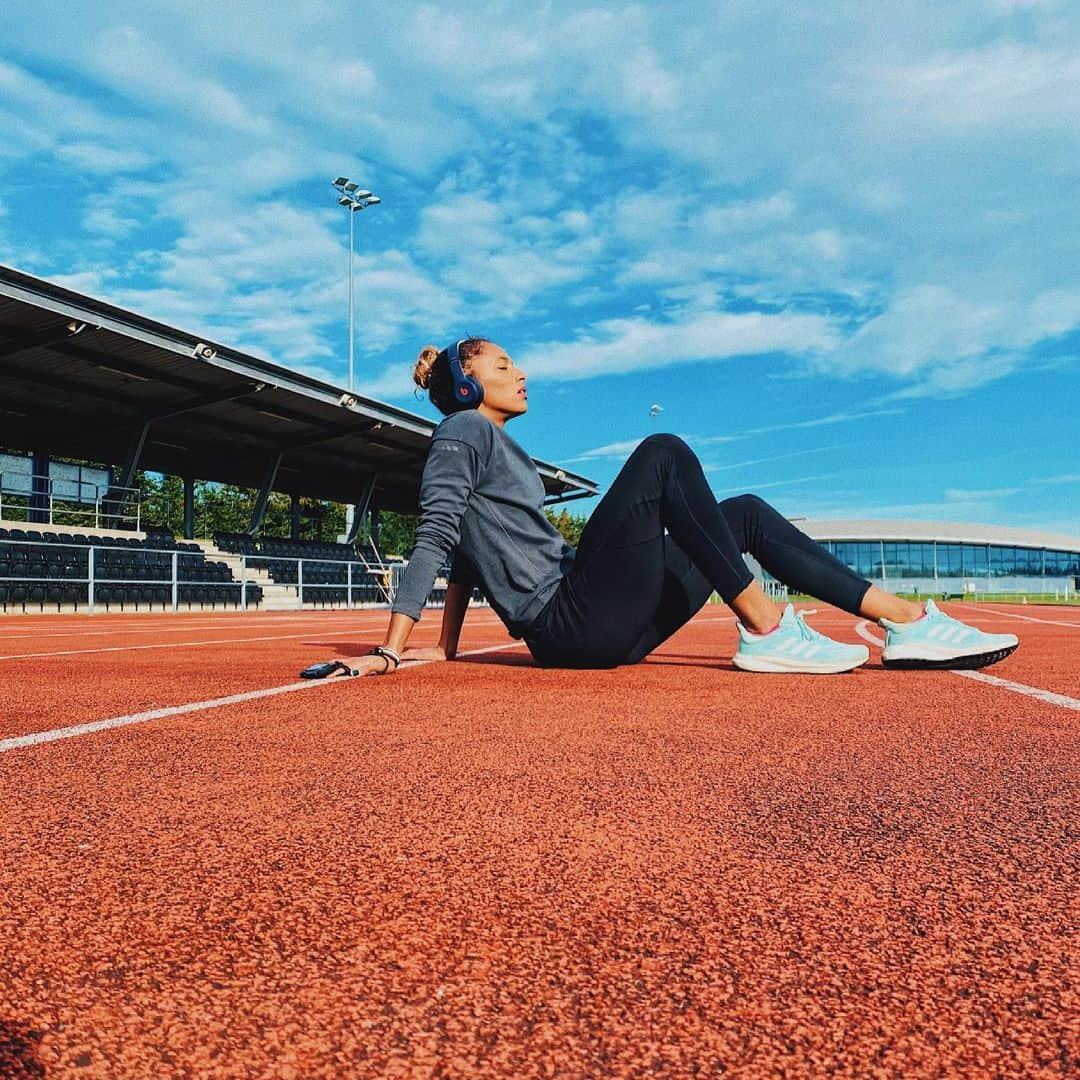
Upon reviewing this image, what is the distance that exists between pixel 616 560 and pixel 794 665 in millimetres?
748

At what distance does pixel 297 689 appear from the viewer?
303cm

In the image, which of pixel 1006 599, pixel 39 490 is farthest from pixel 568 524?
pixel 39 490

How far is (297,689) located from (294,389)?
60.7 ft

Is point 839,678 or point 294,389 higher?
point 294,389

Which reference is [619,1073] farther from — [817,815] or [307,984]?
A: [817,815]

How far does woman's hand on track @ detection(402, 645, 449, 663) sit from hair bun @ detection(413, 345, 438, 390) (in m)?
1.15

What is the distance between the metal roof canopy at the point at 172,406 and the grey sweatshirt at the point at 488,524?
13.7m

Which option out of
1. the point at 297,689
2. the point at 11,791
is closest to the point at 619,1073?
the point at 11,791

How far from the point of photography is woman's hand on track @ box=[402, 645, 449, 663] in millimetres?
3955

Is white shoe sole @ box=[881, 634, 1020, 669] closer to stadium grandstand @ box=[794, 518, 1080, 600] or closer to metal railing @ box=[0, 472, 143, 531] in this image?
metal railing @ box=[0, 472, 143, 531]

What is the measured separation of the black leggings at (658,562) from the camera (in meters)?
3.06

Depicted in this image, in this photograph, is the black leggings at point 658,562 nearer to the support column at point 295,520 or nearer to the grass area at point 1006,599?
the support column at point 295,520

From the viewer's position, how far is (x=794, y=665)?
322 centimetres

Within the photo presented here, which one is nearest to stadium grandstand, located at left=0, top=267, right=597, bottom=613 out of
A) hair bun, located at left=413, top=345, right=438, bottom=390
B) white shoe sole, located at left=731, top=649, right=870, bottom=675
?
hair bun, located at left=413, top=345, right=438, bottom=390
